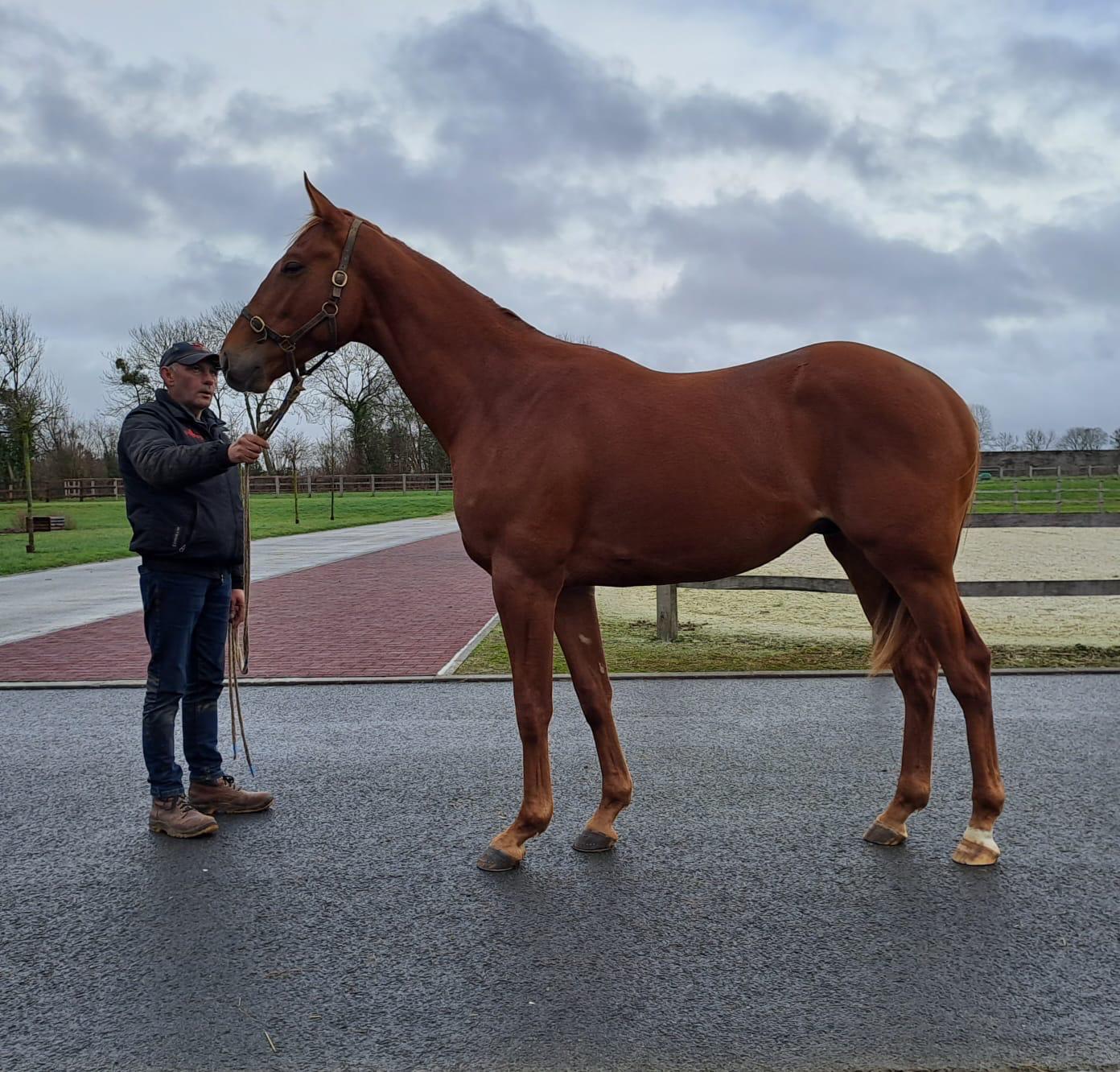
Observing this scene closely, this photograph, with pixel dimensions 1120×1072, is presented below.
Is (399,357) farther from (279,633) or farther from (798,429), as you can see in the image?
(279,633)

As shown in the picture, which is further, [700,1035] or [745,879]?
[745,879]

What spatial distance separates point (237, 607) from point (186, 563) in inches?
22.9

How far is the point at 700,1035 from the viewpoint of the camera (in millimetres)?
2275

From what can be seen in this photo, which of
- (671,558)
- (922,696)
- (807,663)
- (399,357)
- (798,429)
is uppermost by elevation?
(399,357)

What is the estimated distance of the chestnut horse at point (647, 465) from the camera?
335 centimetres

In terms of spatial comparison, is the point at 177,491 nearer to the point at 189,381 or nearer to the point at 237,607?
the point at 189,381

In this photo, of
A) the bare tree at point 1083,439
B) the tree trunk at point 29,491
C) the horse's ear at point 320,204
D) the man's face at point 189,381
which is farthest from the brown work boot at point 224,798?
the bare tree at point 1083,439

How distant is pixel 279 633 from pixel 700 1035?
772 cm

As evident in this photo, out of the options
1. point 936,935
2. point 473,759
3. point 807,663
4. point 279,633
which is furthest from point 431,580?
point 936,935

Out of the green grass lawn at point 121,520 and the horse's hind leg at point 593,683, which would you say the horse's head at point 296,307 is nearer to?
the horse's hind leg at point 593,683

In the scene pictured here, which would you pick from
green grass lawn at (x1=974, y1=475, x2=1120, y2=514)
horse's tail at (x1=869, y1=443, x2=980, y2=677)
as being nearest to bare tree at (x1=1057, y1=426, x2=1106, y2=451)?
green grass lawn at (x1=974, y1=475, x2=1120, y2=514)

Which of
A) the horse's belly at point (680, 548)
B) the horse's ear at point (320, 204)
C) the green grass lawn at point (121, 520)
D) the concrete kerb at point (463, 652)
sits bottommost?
the concrete kerb at point (463, 652)

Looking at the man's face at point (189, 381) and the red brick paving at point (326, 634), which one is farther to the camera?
the red brick paving at point (326, 634)

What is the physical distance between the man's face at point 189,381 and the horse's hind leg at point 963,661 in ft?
9.98
